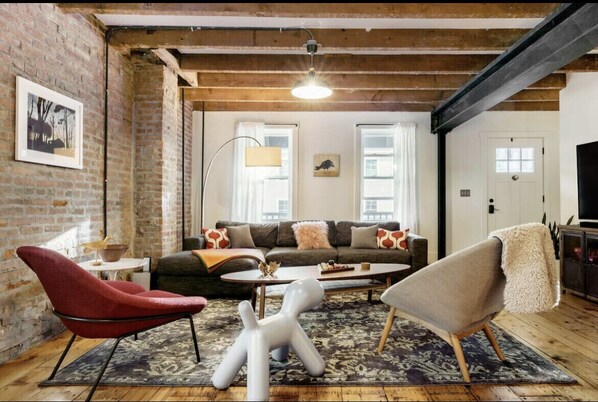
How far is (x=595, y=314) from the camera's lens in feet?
11.9

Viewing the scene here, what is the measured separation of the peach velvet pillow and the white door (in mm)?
3062

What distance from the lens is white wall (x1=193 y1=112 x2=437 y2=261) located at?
627cm

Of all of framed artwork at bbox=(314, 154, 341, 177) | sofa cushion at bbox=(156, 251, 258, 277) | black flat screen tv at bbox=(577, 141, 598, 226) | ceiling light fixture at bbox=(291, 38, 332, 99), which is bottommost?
sofa cushion at bbox=(156, 251, 258, 277)

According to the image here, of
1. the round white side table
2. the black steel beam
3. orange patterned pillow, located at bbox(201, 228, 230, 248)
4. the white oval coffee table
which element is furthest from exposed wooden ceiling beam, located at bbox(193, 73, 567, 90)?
the round white side table

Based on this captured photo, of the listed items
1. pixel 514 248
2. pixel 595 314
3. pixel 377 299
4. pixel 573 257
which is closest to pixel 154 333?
pixel 377 299

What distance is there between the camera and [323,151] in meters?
6.29

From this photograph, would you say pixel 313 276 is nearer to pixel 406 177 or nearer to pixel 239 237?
pixel 239 237

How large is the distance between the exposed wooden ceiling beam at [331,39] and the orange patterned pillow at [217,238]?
7.59 ft

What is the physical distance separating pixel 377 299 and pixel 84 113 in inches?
134

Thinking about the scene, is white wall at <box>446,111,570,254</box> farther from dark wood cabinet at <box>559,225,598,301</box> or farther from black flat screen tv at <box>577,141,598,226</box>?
black flat screen tv at <box>577,141,598,226</box>

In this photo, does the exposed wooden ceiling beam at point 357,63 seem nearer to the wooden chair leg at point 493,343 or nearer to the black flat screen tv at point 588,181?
the black flat screen tv at point 588,181

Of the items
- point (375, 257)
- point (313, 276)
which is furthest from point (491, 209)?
point (313, 276)

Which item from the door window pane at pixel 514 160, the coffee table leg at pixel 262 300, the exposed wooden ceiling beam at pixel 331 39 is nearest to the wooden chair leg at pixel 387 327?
the coffee table leg at pixel 262 300

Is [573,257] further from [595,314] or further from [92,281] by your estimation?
[92,281]
